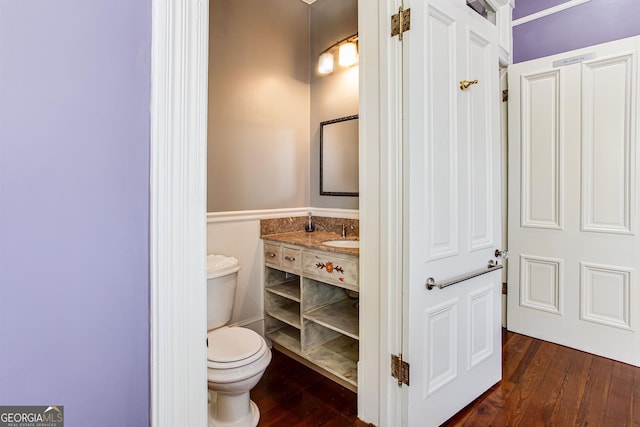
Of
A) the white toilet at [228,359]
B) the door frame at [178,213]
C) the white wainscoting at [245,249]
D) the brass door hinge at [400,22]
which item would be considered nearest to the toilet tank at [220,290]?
the white toilet at [228,359]

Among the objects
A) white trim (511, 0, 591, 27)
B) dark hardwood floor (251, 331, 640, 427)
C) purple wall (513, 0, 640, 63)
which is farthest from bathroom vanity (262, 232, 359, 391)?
white trim (511, 0, 591, 27)

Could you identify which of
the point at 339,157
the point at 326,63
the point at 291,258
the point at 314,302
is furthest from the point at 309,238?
the point at 326,63

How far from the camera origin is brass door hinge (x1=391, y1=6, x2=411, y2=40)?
1.39 metres

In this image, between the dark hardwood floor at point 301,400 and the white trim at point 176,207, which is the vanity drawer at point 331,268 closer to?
the dark hardwood floor at point 301,400

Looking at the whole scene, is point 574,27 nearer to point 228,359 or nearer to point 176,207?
point 176,207

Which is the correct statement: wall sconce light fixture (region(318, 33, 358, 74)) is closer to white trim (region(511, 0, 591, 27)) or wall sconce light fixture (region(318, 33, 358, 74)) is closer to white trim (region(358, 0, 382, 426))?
white trim (region(358, 0, 382, 426))

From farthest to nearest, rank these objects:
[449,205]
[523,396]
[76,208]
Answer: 1. [523,396]
2. [449,205]
3. [76,208]

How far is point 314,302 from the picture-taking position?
2.22 m

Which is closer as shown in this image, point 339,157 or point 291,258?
point 291,258

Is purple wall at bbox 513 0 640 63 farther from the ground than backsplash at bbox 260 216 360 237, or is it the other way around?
purple wall at bbox 513 0 640 63

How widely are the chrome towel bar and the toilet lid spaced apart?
89 cm

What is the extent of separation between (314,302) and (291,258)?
346mm

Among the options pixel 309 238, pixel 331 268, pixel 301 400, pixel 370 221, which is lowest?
pixel 301 400

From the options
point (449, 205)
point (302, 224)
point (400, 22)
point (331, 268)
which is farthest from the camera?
point (302, 224)
